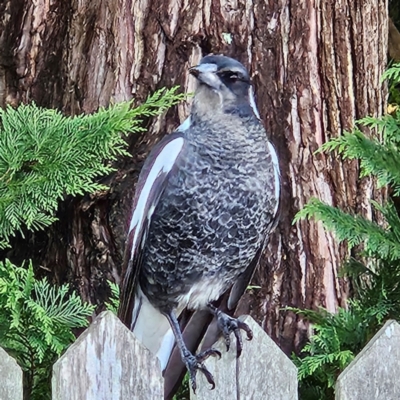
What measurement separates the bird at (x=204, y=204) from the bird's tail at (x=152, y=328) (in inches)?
1.0

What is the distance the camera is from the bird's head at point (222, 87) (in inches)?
89.7

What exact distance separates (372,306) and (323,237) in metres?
0.53

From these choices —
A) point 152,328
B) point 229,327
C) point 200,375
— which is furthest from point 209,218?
point 200,375

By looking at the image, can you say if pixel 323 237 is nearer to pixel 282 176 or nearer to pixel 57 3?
pixel 282 176

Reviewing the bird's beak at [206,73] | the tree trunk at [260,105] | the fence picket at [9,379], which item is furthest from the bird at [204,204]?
the fence picket at [9,379]

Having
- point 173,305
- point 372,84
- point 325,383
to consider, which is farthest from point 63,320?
point 372,84

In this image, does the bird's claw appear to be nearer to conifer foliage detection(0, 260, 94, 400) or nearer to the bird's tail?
the bird's tail

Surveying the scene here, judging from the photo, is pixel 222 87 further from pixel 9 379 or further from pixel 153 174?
pixel 9 379

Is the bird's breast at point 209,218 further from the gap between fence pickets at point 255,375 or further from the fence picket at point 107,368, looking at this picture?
the fence picket at point 107,368

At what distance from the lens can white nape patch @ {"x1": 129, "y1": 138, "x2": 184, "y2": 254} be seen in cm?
228

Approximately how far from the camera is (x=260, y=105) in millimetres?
2754

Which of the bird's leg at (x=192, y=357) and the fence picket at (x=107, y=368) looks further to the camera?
the bird's leg at (x=192, y=357)

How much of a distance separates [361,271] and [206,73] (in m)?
0.63

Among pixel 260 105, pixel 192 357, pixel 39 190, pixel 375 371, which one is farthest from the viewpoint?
pixel 260 105
